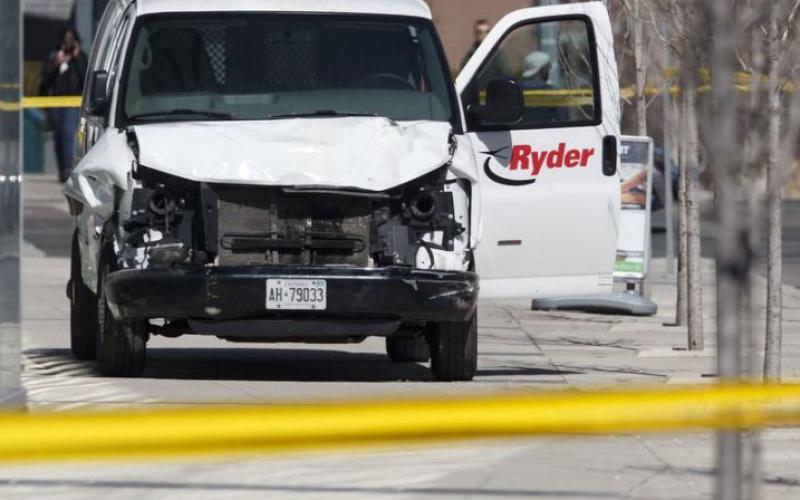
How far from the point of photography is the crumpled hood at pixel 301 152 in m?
9.29

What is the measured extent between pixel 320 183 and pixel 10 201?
1576mm

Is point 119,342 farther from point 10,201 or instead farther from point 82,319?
point 10,201

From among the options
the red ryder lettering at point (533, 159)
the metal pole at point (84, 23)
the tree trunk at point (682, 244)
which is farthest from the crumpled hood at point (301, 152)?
the metal pole at point (84, 23)

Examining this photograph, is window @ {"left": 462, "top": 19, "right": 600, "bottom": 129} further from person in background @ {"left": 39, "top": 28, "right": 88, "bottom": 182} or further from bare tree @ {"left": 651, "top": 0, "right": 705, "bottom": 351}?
person in background @ {"left": 39, "top": 28, "right": 88, "bottom": 182}

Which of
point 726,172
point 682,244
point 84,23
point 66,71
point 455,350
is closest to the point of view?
point 726,172

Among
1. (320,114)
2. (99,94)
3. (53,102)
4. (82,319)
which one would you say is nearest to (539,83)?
(82,319)

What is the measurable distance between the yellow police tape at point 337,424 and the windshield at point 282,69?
5741 millimetres

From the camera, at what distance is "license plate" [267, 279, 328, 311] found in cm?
920

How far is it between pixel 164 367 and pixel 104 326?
3.61 ft

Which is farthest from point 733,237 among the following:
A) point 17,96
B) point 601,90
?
point 601,90

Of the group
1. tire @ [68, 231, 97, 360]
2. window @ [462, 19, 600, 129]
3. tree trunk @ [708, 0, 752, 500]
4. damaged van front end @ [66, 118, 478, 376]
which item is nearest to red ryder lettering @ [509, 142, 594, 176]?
damaged van front end @ [66, 118, 478, 376]

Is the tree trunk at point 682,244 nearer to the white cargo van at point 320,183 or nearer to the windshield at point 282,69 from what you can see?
the white cargo van at point 320,183

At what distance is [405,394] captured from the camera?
9.55 m

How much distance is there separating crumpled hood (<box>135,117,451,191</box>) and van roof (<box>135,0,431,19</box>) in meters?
0.95
